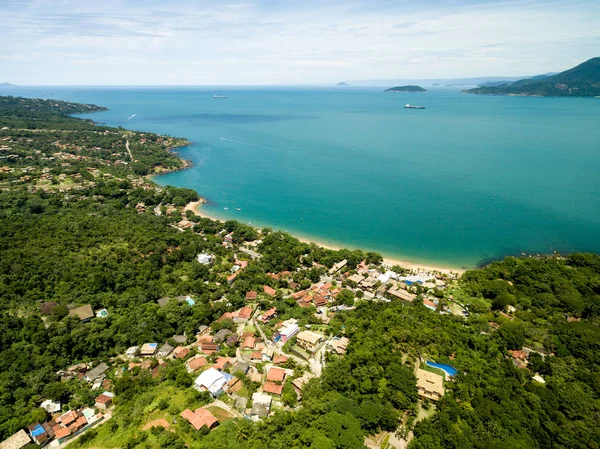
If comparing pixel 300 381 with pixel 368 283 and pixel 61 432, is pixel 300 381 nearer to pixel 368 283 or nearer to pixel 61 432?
pixel 368 283

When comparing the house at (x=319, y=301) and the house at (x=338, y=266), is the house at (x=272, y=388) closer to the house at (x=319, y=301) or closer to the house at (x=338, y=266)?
the house at (x=319, y=301)

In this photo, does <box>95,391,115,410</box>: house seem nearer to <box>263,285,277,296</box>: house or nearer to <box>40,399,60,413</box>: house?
<box>40,399,60,413</box>: house

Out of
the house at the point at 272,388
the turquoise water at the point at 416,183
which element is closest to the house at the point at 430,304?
the turquoise water at the point at 416,183

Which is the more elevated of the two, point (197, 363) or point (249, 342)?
point (249, 342)

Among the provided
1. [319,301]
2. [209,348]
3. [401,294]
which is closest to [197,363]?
[209,348]

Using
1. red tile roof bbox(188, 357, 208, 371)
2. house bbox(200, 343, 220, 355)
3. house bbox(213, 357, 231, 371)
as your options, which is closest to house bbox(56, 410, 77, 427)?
red tile roof bbox(188, 357, 208, 371)

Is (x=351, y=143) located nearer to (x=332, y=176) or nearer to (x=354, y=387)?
(x=332, y=176)

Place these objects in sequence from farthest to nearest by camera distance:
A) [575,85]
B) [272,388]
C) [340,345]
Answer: [575,85]
[340,345]
[272,388]

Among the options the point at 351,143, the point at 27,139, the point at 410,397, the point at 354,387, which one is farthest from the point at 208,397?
the point at 27,139
